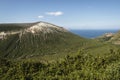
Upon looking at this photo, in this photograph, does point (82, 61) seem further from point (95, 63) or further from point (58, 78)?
point (58, 78)

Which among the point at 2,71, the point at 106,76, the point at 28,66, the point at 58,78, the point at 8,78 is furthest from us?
the point at 28,66

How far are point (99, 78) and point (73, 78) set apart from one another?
10.8m

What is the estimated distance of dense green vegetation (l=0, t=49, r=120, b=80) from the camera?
88.5 m

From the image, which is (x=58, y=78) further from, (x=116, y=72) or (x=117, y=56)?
(x=117, y=56)

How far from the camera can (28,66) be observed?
132250 mm

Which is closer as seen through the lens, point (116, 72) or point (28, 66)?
point (116, 72)

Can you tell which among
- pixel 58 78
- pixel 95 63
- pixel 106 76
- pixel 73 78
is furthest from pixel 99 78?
pixel 95 63

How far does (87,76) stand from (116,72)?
12.0m

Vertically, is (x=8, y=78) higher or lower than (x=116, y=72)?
lower

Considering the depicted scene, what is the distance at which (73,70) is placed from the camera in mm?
117250

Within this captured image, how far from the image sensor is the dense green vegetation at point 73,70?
290ft

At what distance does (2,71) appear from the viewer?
400 feet

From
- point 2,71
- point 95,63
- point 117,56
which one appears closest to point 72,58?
point 95,63

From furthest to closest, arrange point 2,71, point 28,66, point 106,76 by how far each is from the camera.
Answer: point 28,66
point 2,71
point 106,76
